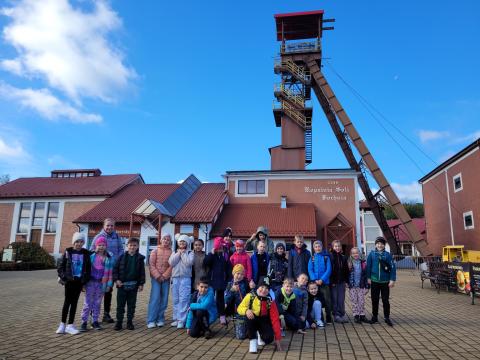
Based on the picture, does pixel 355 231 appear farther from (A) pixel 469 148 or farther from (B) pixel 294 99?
(B) pixel 294 99

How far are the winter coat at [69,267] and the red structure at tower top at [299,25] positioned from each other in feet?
81.9

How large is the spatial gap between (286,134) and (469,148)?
12041mm

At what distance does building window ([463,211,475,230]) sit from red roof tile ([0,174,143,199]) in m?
25.3

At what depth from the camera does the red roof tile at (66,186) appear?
2675 centimetres

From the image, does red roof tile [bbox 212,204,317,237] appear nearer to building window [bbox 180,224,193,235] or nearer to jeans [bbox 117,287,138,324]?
building window [bbox 180,224,193,235]

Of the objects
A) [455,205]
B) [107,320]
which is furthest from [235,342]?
[455,205]

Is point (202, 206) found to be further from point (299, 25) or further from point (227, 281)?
point (299, 25)

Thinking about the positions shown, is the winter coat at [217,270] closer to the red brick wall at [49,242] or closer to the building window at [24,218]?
the red brick wall at [49,242]

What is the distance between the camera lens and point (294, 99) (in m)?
26.3

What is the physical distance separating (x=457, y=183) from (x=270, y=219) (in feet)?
42.7

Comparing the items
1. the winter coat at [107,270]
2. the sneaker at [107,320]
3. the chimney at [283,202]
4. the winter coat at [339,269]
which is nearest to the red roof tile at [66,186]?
the chimney at [283,202]

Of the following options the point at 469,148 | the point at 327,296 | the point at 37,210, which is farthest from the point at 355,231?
the point at 37,210

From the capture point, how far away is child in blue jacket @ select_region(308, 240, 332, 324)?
680cm

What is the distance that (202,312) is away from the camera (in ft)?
18.8
